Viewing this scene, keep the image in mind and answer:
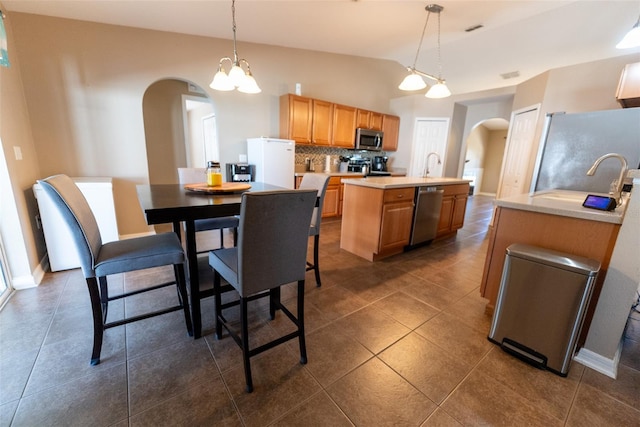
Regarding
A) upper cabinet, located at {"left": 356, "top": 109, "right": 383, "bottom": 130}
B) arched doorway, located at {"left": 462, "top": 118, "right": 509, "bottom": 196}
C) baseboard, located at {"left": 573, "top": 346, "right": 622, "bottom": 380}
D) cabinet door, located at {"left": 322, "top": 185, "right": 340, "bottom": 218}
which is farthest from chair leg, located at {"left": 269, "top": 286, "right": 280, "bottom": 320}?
arched doorway, located at {"left": 462, "top": 118, "right": 509, "bottom": 196}

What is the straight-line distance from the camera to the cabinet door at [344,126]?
187 inches

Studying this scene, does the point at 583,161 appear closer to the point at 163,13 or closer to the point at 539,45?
the point at 539,45

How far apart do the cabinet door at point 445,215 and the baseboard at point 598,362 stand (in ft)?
6.92

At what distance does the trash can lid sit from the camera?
1308 millimetres

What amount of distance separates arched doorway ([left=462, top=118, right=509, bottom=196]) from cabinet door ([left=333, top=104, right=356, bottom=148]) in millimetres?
6004

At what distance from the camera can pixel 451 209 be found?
3.68 meters

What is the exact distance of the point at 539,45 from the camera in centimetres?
396

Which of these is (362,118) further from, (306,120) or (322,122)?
(306,120)

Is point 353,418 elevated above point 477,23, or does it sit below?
below

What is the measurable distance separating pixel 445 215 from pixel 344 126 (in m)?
2.50

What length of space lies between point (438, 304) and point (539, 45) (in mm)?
4548

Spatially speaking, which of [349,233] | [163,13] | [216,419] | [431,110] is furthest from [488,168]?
[216,419]

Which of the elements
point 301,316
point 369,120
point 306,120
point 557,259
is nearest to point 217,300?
point 301,316

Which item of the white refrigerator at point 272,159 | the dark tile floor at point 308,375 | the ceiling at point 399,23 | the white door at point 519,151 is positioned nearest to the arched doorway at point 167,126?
the white refrigerator at point 272,159
